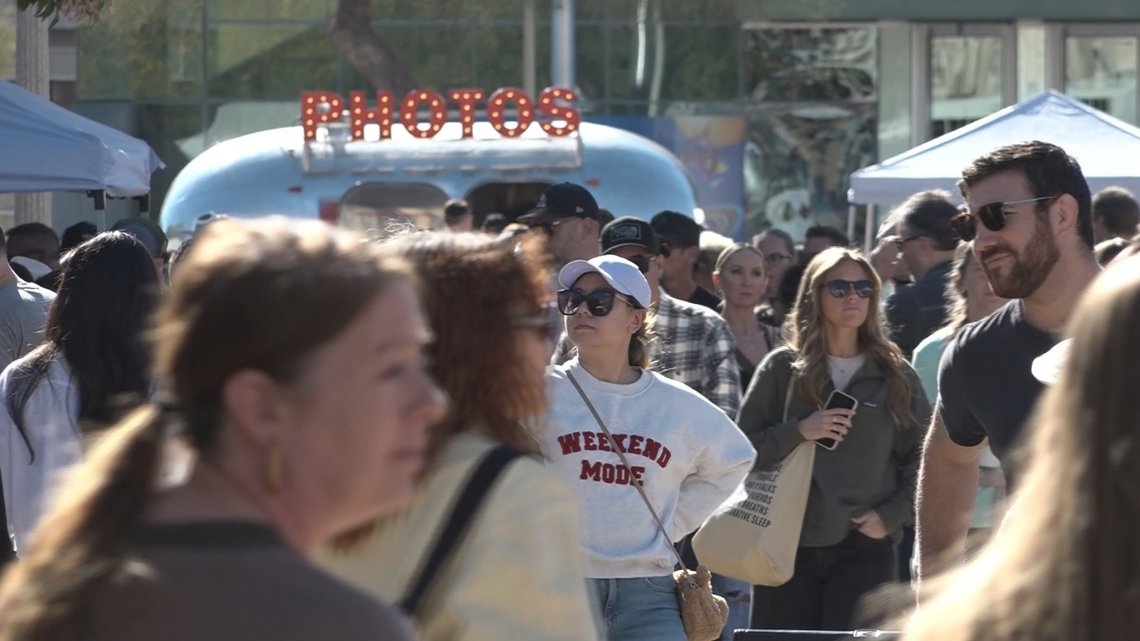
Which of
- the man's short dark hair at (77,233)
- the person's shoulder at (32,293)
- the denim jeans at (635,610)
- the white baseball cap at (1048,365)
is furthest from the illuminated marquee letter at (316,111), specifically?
the white baseball cap at (1048,365)

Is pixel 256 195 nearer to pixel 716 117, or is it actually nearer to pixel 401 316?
pixel 716 117

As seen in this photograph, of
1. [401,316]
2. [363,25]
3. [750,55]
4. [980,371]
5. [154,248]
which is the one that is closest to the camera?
[401,316]

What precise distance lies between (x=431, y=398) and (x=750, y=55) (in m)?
23.9

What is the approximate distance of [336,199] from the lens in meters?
15.1

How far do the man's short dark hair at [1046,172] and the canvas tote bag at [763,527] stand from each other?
81.4 inches

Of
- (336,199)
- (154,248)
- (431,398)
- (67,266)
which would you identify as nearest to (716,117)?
(336,199)

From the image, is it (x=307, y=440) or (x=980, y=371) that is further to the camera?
(x=980, y=371)

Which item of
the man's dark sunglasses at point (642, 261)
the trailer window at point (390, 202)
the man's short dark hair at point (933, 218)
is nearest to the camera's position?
the man's dark sunglasses at point (642, 261)

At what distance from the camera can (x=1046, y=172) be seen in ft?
15.1

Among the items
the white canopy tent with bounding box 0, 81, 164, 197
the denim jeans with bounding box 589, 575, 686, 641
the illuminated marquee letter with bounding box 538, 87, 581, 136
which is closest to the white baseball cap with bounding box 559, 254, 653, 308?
the denim jeans with bounding box 589, 575, 686, 641

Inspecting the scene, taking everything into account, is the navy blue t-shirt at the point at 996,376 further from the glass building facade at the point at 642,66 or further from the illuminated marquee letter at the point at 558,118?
the glass building facade at the point at 642,66

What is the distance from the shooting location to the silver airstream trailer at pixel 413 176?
15.0m

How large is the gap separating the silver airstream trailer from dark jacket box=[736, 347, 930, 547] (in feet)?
25.9

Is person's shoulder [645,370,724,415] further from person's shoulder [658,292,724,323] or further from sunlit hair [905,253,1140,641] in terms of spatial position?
sunlit hair [905,253,1140,641]
